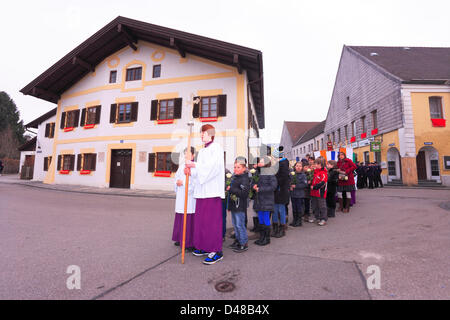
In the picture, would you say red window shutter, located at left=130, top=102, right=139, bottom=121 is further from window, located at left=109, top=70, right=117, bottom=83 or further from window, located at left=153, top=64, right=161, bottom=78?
window, located at left=109, top=70, right=117, bottom=83

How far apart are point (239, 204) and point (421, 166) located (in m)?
19.2

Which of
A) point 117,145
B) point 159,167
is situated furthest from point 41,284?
point 117,145

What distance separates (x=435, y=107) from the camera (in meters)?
16.6

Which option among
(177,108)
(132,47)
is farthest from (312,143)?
(132,47)

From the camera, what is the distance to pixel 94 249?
3.60m

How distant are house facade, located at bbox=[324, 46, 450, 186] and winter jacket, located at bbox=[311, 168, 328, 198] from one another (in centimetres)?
1425

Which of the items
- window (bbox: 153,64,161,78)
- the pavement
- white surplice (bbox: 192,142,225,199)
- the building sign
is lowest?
the pavement

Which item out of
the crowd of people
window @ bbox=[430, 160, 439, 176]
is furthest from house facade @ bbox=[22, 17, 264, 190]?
window @ bbox=[430, 160, 439, 176]

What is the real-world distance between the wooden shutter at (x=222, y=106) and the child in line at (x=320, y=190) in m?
8.20

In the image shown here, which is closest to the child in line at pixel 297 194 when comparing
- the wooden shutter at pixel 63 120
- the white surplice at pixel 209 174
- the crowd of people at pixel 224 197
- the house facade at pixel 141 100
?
the crowd of people at pixel 224 197

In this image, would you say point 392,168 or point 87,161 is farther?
point 392,168

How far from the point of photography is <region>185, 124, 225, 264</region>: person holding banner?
10.6ft

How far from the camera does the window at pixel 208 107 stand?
44.4ft

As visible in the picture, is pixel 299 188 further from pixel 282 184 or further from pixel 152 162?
pixel 152 162
